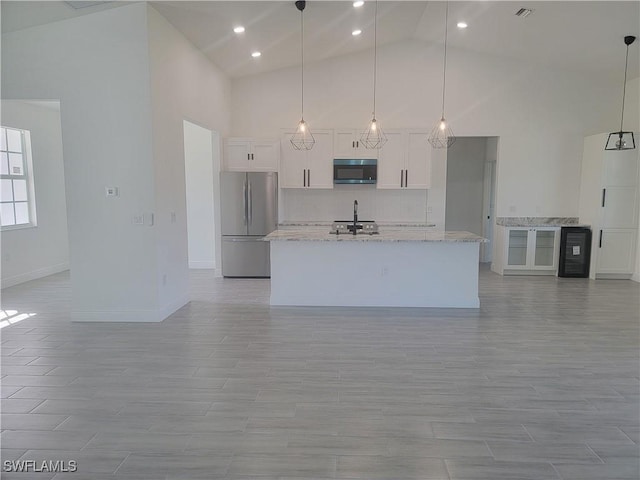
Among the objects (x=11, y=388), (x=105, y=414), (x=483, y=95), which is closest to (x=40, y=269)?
(x=11, y=388)

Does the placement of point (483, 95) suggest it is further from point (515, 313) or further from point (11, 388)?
point (11, 388)

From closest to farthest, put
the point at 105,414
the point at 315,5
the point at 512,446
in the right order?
1. the point at 512,446
2. the point at 105,414
3. the point at 315,5

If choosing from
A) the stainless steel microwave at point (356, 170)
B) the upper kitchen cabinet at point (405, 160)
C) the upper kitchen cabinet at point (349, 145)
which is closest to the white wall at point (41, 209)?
the upper kitchen cabinet at point (349, 145)

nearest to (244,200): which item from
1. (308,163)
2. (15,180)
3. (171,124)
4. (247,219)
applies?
(247,219)

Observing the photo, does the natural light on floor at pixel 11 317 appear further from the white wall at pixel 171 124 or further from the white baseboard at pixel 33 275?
the white wall at pixel 171 124

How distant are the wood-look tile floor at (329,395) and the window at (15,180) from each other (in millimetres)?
2682

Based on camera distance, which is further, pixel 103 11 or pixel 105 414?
pixel 103 11

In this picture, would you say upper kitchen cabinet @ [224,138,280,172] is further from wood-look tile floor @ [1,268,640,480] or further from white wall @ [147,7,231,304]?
wood-look tile floor @ [1,268,640,480]

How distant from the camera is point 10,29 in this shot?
418 cm

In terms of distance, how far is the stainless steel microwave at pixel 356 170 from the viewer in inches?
272

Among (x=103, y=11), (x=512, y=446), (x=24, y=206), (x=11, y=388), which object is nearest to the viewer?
(x=512, y=446)

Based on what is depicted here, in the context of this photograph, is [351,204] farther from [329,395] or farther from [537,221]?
[329,395]

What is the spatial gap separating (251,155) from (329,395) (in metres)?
5.04

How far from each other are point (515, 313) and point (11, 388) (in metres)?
5.02
